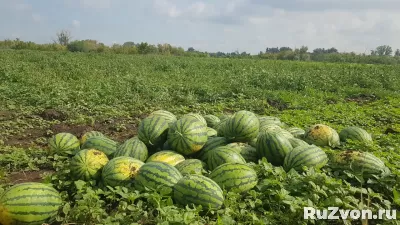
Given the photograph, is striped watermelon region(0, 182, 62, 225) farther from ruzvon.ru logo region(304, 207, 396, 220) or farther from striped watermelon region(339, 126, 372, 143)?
striped watermelon region(339, 126, 372, 143)

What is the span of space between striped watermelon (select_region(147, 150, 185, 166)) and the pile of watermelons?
0.03ft

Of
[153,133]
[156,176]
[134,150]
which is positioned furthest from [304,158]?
[134,150]

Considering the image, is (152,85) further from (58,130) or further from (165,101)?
(58,130)

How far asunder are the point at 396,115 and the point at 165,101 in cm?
552

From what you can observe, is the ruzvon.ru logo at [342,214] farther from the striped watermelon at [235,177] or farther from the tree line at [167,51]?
the tree line at [167,51]

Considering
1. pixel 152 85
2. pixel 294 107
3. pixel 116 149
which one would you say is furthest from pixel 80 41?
pixel 116 149

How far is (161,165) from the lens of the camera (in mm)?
3348

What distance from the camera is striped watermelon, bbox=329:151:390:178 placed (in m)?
3.61

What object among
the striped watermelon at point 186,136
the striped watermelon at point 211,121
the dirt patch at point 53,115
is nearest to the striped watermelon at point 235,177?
the striped watermelon at point 186,136

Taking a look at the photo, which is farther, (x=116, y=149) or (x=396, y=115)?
(x=396, y=115)

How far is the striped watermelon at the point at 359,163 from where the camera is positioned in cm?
361

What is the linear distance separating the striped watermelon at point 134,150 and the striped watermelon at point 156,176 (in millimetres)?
543

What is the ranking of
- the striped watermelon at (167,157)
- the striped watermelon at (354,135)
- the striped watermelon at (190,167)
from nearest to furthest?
the striped watermelon at (190,167) < the striped watermelon at (167,157) < the striped watermelon at (354,135)

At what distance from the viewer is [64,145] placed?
4594 millimetres
